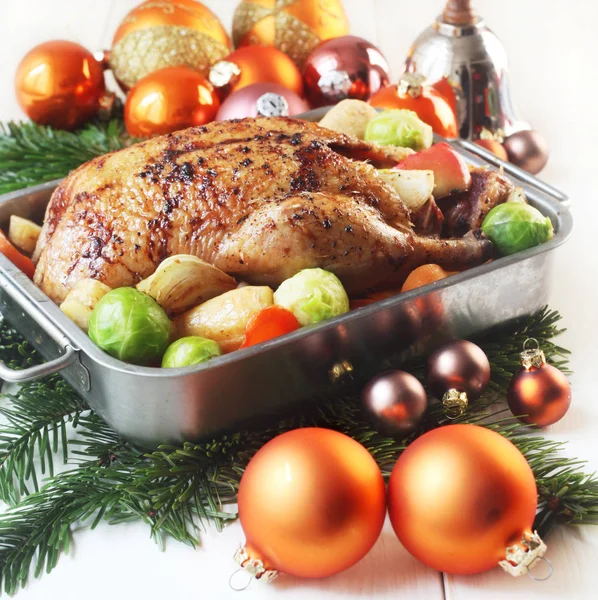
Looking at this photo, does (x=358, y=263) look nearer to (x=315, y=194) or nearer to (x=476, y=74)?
(x=315, y=194)

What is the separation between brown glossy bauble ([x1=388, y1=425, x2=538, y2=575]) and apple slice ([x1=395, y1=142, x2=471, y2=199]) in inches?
Result: 44.9

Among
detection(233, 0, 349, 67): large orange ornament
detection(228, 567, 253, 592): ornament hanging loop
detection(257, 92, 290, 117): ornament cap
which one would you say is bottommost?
detection(228, 567, 253, 592): ornament hanging loop

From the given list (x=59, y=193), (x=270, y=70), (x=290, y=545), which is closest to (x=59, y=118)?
(x=270, y=70)

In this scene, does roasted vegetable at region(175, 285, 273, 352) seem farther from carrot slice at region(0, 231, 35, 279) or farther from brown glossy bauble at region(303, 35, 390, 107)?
brown glossy bauble at region(303, 35, 390, 107)

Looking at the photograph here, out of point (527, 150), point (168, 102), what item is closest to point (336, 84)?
point (168, 102)

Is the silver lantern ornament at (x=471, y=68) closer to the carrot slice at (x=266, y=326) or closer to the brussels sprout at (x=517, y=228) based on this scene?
the brussels sprout at (x=517, y=228)

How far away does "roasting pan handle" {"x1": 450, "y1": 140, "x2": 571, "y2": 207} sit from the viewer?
3089 mm

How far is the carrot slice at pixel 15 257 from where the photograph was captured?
2.86 metres

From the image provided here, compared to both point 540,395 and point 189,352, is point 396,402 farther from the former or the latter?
point 189,352

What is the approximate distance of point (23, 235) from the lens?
3.00 m

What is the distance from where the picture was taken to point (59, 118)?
4.32m

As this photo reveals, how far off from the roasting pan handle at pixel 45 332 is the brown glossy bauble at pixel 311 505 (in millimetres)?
552

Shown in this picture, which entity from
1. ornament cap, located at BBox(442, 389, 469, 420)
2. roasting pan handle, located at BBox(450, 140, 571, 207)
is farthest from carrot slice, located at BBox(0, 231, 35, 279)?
roasting pan handle, located at BBox(450, 140, 571, 207)

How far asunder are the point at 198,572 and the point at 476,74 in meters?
2.76
